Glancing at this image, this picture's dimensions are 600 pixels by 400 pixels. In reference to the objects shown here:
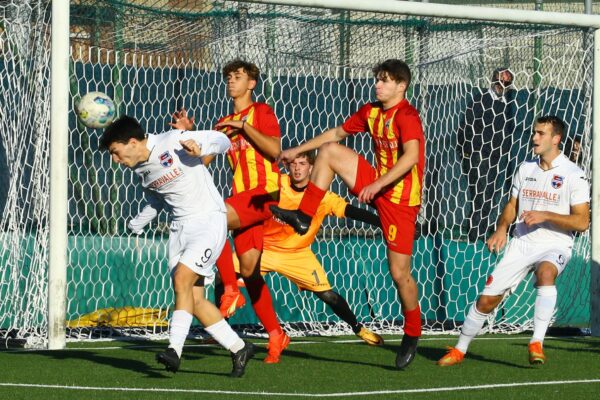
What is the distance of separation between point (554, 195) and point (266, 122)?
6.78 ft

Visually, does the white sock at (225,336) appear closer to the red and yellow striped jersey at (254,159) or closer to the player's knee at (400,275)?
the player's knee at (400,275)

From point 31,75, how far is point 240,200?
2.17 metres

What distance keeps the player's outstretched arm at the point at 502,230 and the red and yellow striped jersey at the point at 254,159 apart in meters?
1.63

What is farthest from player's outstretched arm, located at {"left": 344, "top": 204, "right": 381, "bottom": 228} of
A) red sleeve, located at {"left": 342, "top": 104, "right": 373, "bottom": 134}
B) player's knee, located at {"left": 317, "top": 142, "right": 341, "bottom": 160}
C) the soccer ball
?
the soccer ball

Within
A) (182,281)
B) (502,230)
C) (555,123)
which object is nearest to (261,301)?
(182,281)

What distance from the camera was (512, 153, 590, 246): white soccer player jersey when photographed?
903cm

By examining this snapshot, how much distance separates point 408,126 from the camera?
8625 mm

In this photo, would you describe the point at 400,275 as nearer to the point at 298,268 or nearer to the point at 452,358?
the point at 452,358

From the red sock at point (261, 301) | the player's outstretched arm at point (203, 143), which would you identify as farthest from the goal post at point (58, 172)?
the player's outstretched arm at point (203, 143)

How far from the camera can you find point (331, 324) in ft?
39.6

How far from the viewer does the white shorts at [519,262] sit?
8.94 m

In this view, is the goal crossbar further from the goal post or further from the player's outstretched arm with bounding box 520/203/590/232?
the player's outstretched arm with bounding box 520/203/590/232

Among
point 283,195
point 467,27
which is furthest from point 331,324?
point 467,27

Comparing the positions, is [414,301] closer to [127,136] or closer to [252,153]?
[252,153]
